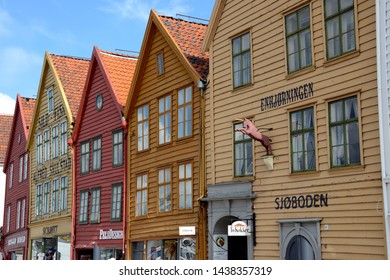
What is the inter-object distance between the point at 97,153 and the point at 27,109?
1303cm

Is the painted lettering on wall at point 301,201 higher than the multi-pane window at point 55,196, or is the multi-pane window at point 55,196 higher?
the multi-pane window at point 55,196

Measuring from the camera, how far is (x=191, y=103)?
21703mm

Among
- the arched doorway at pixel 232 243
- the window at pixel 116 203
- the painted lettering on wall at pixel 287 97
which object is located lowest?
the arched doorway at pixel 232 243

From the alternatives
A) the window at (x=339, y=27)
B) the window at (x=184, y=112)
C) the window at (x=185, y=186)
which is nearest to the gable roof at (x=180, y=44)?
the window at (x=184, y=112)

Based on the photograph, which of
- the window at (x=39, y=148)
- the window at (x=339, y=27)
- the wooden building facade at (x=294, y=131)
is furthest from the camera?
the window at (x=39, y=148)

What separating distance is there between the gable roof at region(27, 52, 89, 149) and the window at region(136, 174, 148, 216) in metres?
7.55

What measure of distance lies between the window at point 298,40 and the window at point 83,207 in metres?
14.1

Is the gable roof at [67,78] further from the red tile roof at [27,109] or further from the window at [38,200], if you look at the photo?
the window at [38,200]

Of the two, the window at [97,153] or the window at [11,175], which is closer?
the window at [97,153]

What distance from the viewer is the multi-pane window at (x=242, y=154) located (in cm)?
1862

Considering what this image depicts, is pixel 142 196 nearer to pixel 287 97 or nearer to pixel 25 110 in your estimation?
pixel 287 97

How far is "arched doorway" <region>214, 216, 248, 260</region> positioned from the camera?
20.1 metres

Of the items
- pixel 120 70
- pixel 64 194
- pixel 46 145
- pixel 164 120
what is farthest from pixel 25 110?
pixel 164 120

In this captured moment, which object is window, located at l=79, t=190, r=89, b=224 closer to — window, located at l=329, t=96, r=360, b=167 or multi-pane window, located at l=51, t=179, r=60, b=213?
multi-pane window, located at l=51, t=179, r=60, b=213
